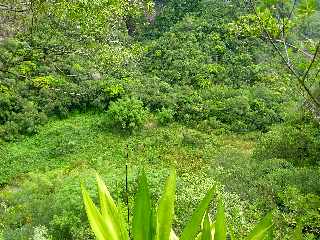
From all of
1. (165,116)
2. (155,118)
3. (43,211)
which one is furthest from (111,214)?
(155,118)

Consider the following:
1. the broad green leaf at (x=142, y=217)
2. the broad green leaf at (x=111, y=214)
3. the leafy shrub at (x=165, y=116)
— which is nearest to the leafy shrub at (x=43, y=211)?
the leafy shrub at (x=165, y=116)

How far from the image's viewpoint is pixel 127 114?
18219 millimetres

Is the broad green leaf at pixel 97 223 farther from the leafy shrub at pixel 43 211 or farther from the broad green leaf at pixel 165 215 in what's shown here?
the leafy shrub at pixel 43 211

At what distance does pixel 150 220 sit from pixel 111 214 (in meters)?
0.14

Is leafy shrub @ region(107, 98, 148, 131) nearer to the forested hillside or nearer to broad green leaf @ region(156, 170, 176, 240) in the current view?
the forested hillside

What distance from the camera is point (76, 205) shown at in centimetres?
978

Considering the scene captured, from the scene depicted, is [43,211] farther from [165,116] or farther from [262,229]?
[262,229]

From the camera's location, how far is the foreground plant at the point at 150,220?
124 centimetres

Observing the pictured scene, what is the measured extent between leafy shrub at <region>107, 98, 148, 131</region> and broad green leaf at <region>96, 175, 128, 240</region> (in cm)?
1669

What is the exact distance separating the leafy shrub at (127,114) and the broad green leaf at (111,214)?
54.7ft

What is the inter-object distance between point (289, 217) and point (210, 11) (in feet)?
69.5

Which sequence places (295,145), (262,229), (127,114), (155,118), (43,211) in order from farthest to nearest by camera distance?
(155,118) → (127,114) → (295,145) → (43,211) → (262,229)

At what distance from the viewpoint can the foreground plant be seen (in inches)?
48.9

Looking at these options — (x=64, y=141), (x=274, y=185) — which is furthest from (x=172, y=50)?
(x=274, y=185)
